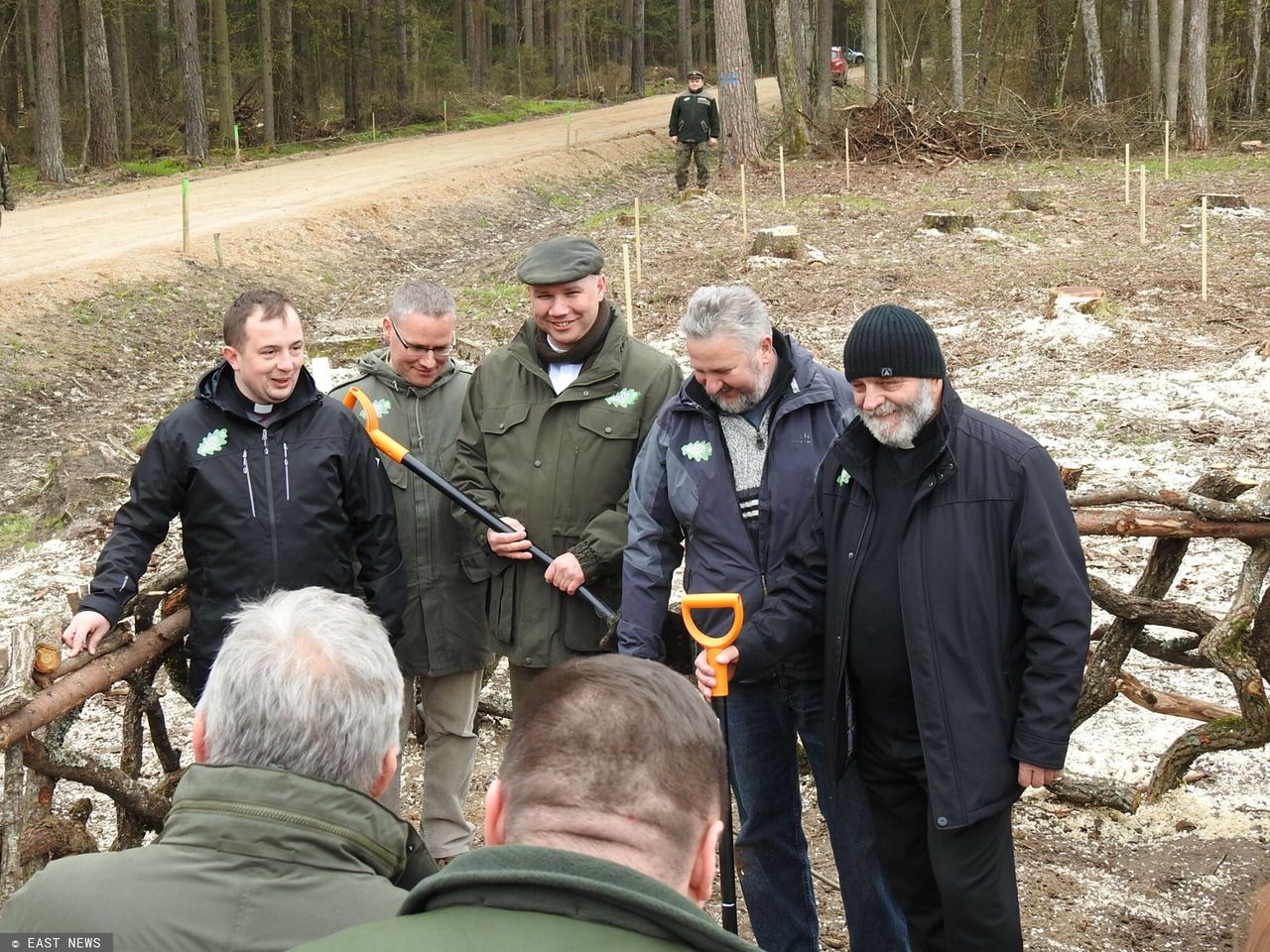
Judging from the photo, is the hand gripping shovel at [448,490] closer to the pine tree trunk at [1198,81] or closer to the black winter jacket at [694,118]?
the black winter jacket at [694,118]

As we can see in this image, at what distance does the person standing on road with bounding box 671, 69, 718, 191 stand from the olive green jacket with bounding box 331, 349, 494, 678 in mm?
17245

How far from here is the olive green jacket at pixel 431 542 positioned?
4.54 metres

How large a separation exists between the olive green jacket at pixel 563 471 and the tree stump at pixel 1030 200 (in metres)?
15.5

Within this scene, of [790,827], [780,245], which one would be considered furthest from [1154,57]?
[790,827]

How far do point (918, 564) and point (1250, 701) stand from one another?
1688 millimetres

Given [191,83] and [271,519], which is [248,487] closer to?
[271,519]

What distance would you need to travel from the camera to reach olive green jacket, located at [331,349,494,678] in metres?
4.54

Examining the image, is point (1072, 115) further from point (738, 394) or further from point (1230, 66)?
point (738, 394)

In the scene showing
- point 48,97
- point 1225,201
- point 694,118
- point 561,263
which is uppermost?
point 48,97

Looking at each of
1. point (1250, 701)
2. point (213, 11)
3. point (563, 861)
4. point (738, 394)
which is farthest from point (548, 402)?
point (213, 11)

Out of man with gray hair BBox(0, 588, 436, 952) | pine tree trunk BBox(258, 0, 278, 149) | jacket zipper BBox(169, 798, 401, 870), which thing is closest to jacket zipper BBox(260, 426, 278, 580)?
man with gray hair BBox(0, 588, 436, 952)

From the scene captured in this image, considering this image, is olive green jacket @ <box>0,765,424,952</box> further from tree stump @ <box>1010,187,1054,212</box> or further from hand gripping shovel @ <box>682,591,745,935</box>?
tree stump @ <box>1010,187,1054,212</box>

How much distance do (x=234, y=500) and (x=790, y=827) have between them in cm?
191

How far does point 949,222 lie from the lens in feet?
55.8
